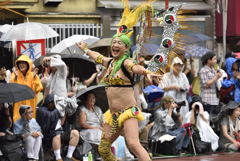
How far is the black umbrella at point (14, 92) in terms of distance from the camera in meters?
12.8

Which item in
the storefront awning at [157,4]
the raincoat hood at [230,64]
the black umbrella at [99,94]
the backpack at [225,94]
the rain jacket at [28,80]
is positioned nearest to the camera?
the rain jacket at [28,80]

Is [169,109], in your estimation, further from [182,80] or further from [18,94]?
[18,94]

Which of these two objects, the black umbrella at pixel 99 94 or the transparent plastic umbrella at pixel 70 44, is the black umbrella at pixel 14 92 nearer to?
the black umbrella at pixel 99 94

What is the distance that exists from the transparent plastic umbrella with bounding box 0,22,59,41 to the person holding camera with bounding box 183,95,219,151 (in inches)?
122

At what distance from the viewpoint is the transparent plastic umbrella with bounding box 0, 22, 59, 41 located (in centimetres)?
1566

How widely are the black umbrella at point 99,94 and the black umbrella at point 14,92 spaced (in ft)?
5.02

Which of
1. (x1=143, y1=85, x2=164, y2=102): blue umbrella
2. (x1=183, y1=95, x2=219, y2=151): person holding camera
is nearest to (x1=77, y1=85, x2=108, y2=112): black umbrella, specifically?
(x1=143, y1=85, x2=164, y2=102): blue umbrella

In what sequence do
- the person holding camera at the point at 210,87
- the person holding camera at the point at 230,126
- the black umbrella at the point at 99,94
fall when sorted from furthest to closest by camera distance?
the person holding camera at the point at 210,87 < the person holding camera at the point at 230,126 < the black umbrella at the point at 99,94

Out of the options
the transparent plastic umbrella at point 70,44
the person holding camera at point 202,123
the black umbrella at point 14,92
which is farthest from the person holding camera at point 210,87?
the black umbrella at point 14,92

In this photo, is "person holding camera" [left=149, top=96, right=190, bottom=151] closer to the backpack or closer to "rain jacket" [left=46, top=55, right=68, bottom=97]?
the backpack

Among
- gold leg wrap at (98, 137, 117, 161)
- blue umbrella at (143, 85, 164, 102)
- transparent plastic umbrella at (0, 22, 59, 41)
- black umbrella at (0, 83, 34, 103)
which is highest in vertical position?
transparent plastic umbrella at (0, 22, 59, 41)

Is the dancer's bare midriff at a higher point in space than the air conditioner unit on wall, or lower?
lower

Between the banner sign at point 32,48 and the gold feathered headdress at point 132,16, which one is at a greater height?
the gold feathered headdress at point 132,16

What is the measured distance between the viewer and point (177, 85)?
656 inches
